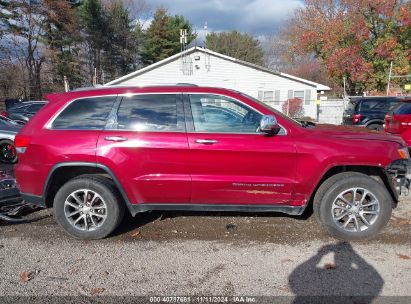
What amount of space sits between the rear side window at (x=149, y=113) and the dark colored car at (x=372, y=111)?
9.53 m

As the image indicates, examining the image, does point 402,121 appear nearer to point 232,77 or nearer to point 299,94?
point 299,94

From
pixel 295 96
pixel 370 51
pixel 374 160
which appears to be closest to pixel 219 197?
pixel 374 160

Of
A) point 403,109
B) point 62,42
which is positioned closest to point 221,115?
point 403,109

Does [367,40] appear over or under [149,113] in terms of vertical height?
over

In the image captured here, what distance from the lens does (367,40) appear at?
115 ft

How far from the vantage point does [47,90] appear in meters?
36.2

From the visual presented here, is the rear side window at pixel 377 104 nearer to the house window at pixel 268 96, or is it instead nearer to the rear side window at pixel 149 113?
the rear side window at pixel 149 113

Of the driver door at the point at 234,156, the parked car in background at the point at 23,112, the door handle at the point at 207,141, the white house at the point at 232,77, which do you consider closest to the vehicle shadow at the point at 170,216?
the driver door at the point at 234,156

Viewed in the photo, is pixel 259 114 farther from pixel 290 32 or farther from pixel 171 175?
pixel 290 32

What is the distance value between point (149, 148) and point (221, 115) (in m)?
0.91

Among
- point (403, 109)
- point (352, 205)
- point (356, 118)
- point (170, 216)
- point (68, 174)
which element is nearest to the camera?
point (352, 205)

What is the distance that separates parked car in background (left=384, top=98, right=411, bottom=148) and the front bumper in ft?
16.4

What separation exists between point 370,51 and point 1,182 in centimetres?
3699

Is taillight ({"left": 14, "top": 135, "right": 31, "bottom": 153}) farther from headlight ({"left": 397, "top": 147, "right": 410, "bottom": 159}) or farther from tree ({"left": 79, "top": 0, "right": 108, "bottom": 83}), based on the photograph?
tree ({"left": 79, "top": 0, "right": 108, "bottom": 83})
